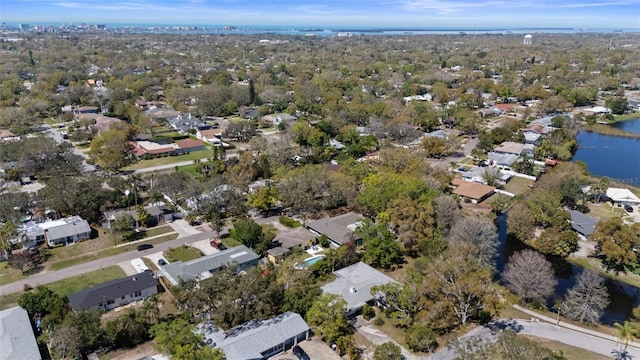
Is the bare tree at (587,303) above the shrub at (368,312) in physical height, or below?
above

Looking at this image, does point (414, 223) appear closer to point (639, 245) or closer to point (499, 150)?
point (639, 245)

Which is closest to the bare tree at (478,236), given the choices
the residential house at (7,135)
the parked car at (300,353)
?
the parked car at (300,353)

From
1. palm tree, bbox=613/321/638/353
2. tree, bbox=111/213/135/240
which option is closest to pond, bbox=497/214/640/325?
palm tree, bbox=613/321/638/353

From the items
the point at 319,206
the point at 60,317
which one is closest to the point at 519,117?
the point at 319,206

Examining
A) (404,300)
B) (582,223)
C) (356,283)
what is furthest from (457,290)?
(582,223)

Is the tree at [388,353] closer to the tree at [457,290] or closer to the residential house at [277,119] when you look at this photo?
the tree at [457,290]

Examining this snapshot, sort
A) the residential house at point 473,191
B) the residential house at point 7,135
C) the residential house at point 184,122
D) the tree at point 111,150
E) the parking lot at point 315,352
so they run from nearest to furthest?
the parking lot at point 315,352, the residential house at point 473,191, the tree at point 111,150, the residential house at point 7,135, the residential house at point 184,122

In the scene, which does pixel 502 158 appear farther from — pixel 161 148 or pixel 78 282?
pixel 78 282
